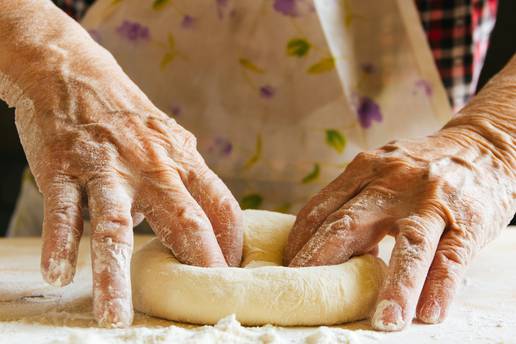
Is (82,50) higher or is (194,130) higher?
(82,50)

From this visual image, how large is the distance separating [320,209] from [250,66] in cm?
57

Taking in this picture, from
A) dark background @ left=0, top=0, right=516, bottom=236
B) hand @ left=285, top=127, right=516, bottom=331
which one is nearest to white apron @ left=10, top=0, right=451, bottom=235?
hand @ left=285, top=127, right=516, bottom=331

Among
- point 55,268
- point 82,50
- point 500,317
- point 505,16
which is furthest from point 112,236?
point 505,16

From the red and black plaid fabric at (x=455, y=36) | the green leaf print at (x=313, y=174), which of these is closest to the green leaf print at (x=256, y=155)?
the green leaf print at (x=313, y=174)

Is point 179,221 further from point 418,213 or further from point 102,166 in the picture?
point 418,213

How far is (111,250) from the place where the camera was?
0.96m

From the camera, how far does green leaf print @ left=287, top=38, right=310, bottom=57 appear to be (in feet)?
5.11

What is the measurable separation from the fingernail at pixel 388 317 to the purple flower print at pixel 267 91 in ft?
2.45

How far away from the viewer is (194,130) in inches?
65.3

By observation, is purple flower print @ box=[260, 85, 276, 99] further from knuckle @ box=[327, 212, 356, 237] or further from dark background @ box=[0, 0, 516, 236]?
dark background @ box=[0, 0, 516, 236]

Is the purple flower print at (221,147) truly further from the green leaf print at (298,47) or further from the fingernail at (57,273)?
the fingernail at (57,273)

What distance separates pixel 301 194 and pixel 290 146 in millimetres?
116

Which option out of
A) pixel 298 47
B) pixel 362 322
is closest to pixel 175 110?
pixel 298 47

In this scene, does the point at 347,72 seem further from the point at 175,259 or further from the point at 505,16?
the point at 505,16
